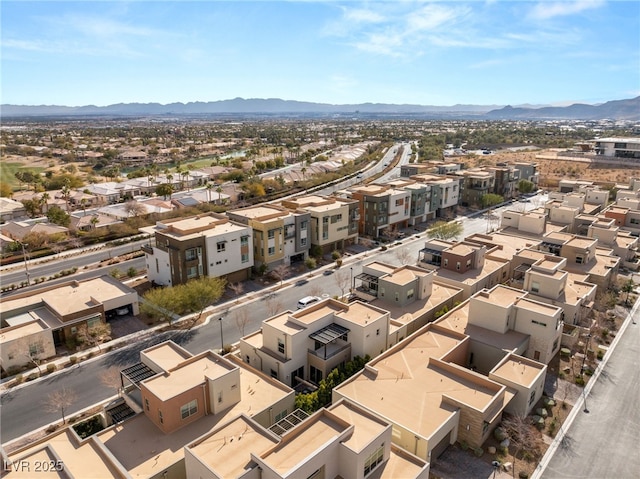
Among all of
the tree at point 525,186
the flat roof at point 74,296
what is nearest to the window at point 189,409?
the flat roof at point 74,296

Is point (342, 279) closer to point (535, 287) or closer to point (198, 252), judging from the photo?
point (198, 252)

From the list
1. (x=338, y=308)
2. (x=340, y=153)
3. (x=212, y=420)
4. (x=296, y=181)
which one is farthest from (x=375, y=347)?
(x=340, y=153)

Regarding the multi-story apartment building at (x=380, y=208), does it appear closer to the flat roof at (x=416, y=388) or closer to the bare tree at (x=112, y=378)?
the flat roof at (x=416, y=388)

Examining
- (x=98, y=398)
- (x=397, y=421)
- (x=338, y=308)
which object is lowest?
(x=98, y=398)

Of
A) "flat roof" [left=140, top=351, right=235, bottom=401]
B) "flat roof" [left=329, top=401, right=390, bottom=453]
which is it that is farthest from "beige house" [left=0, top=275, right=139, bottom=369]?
"flat roof" [left=329, top=401, right=390, bottom=453]

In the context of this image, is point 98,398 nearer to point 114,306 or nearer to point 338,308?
point 114,306
